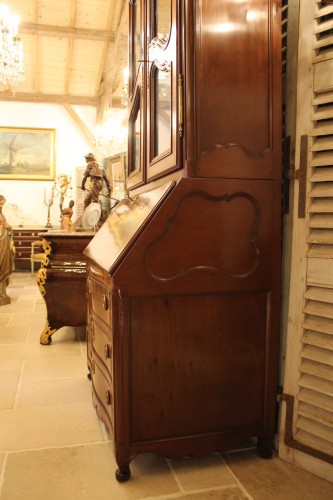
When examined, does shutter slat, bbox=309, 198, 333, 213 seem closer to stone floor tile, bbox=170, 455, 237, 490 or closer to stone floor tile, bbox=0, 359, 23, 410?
stone floor tile, bbox=170, 455, 237, 490

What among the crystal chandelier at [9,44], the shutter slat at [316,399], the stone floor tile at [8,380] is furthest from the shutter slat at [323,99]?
the crystal chandelier at [9,44]

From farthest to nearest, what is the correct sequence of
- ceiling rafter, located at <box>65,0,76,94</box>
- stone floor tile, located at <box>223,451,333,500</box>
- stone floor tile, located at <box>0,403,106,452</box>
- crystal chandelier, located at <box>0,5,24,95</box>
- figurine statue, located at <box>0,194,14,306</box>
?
ceiling rafter, located at <box>65,0,76,94</box>
figurine statue, located at <box>0,194,14,306</box>
crystal chandelier, located at <box>0,5,24,95</box>
stone floor tile, located at <box>0,403,106,452</box>
stone floor tile, located at <box>223,451,333,500</box>

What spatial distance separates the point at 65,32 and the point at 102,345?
688 cm

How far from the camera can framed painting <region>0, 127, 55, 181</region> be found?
29.0ft

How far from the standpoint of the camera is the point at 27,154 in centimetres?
891

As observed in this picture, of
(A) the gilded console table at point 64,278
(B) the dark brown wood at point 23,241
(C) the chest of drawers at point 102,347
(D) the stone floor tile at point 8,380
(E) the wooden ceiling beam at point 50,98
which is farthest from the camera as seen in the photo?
(E) the wooden ceiling beam at point 50,98

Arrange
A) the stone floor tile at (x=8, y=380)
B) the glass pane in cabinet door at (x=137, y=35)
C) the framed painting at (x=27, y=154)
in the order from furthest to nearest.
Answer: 1. the framed painting at (x=27, y=154)
2. the stone floor tile at (x=8, y=380)
3. the glass pane in cabinet door at (x=137, y=35)

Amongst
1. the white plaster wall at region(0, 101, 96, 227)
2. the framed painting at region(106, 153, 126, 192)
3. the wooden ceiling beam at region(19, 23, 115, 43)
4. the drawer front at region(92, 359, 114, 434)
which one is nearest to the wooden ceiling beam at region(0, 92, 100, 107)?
the white plaster wall at region(0, 101, 96, 227)

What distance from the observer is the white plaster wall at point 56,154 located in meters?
8.88

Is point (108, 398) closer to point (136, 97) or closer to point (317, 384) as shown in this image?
point (317, 384)

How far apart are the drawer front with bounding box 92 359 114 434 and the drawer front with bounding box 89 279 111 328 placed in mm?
246

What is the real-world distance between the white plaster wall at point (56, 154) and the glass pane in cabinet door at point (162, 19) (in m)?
7.49

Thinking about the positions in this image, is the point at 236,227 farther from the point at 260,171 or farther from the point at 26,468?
the point at 26,468

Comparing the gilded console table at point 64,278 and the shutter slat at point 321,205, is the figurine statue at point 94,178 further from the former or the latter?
the shutter slat at point 321,205
